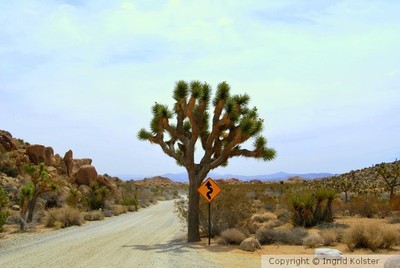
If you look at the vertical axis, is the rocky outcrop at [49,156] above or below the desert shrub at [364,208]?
above

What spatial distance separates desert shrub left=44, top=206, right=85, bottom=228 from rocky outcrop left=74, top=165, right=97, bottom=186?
60.6 feet

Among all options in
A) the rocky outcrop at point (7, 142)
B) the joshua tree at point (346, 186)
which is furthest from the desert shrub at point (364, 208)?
the rocky outcrop at point (7, 142)

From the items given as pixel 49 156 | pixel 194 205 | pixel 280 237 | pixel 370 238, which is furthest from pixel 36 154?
pixel 370 238

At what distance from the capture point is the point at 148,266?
1086 cm

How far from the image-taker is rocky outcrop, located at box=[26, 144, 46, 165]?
141ft

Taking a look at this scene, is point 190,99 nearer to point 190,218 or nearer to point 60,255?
point 190,218

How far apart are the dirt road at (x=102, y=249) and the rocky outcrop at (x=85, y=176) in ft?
73.0

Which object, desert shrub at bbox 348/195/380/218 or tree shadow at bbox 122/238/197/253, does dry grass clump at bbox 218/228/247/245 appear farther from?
desert shrub at bbox 348/195/380/218

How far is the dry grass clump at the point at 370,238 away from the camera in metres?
12.9

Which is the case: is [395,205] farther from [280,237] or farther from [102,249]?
[102,249]

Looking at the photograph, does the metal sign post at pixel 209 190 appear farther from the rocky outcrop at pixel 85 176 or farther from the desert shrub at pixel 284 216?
the rocky outcrop at pixel 85 176

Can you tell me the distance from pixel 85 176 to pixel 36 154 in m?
5.77

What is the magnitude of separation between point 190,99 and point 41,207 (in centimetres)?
1536

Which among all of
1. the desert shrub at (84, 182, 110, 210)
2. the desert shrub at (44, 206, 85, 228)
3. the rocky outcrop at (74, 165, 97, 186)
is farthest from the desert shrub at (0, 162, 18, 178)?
the desert shrub at (44, 206, 85, 228)
